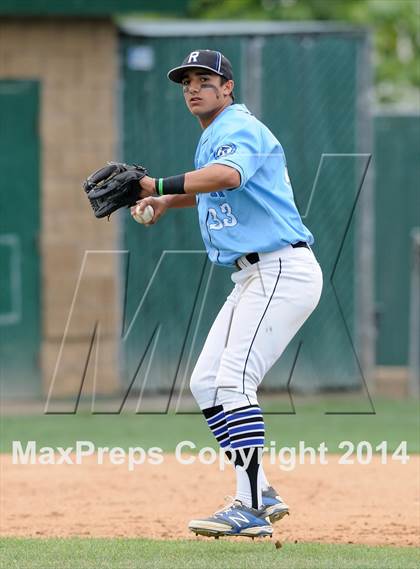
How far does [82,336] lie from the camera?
12.1 meters

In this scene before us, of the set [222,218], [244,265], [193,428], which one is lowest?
[193,428]

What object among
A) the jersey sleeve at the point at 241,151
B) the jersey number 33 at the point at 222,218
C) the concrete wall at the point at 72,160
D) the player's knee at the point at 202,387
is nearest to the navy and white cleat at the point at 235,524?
the player's knee at the point at 202,387

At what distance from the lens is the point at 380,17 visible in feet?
71.4

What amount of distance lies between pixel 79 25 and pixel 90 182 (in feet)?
20.5

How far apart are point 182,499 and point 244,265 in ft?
5.86

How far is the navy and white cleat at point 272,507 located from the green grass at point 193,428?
3.10 metres

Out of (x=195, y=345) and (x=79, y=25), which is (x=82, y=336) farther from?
(x=79, y=25)

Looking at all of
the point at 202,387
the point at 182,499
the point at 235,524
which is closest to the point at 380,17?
the point at 182,499

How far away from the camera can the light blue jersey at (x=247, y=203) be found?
19.9 feet

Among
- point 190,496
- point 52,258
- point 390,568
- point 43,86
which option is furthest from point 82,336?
point 390,568

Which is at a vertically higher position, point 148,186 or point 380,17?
point 380,17

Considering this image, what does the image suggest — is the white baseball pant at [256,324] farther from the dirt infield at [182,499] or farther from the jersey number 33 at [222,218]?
the dirt infield at [182,499]

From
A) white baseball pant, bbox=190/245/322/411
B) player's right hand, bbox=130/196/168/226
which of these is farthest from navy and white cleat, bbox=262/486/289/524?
player's right hand, bbox=130/196/168/226

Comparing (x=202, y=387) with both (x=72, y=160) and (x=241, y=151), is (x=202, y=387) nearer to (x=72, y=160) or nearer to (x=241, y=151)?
(x=241, y=151)
